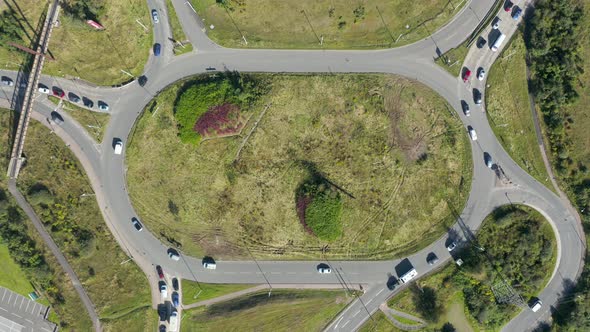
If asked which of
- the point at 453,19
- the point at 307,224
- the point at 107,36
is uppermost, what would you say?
the point at 107,36

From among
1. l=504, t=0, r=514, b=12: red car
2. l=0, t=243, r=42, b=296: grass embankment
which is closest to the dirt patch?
l=504, t=0, r=514, b=12: red car

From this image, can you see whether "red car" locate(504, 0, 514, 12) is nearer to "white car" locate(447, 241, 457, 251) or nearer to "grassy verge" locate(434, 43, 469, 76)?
"grassy verge" locate(434, 43, 469, 76)

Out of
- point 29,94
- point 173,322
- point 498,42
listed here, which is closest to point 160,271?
point 173,322

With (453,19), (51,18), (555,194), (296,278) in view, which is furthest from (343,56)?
(51,18)

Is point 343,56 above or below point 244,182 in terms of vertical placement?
above

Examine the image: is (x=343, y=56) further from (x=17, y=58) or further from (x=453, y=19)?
(x=17, y=58)

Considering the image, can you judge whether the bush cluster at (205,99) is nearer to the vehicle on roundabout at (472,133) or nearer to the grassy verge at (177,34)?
the grassy verge at (177,34)

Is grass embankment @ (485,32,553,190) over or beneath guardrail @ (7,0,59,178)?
beneath
